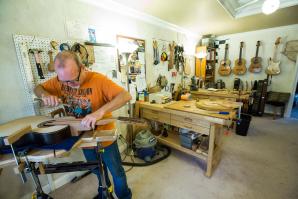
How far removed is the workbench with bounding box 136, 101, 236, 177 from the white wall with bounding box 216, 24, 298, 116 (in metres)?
2.98

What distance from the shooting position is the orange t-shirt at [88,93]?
3.68 ft

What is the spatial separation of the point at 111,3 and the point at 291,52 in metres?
4.13

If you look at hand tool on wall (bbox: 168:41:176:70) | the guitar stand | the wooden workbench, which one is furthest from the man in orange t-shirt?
the wooden workbench

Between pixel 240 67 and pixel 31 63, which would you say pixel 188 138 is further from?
pixel 240 67

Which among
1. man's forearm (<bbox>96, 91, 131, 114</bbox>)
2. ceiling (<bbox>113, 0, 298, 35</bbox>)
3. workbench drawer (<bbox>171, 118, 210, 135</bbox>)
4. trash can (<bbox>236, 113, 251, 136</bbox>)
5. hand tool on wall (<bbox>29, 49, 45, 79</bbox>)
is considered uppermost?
ceiling (<bbox>113, 0, 298, 35</bbox>)

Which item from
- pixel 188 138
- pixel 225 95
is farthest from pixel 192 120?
pixel 225 95

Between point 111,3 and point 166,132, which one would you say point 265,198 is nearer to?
point 166,132

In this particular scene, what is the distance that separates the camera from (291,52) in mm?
3287

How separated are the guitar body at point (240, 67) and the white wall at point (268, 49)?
141 mm

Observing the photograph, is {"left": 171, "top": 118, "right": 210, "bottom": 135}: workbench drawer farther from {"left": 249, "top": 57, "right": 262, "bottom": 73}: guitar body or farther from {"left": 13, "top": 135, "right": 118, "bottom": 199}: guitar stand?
{"left": 249, "top": 57, "right": 262, "bottom": 73}: guitar body

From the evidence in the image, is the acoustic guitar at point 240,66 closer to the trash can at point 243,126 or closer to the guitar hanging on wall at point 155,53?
the trash can at point 243,126

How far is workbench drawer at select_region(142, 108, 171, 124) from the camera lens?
201 centimetres

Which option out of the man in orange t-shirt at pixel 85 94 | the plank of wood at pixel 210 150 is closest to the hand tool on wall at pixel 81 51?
the man in orange t-shirt at pixel 85 94

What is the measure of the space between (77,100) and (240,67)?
427 cm
